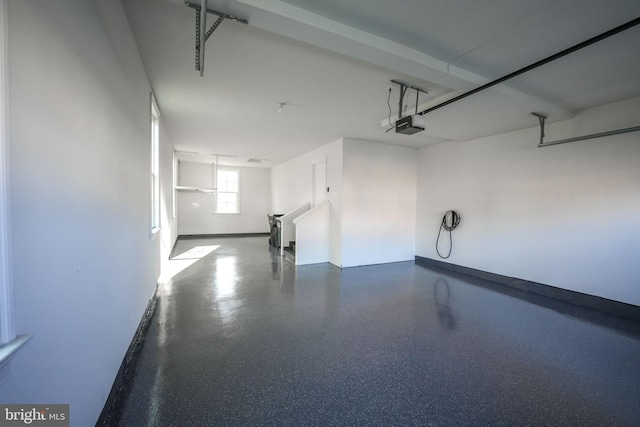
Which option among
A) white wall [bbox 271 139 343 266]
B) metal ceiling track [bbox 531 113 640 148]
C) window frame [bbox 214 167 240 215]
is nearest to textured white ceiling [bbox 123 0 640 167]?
metal ceiling track [bbox 531 113 640 148]

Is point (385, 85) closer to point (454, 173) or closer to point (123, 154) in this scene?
point (123, 154)

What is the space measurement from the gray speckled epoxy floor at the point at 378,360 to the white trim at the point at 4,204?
1.27 metres

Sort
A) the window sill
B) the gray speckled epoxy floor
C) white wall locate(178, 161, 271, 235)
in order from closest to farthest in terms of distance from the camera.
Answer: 1. the window sill
2. the gray speckled epoxy floor
3. white wall locate(178, 161, 271, 235)

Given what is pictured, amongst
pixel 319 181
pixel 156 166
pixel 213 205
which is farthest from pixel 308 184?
pixel 213 205

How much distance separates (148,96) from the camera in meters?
3.02

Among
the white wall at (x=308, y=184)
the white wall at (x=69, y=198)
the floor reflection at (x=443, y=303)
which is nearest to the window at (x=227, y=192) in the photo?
the white wall at (x=308, y=184)

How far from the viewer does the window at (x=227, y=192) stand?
9859mm

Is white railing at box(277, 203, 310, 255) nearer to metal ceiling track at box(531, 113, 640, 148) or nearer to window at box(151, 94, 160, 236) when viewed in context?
window at box(151, 94, 160, 236)

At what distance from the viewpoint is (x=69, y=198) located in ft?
3.86

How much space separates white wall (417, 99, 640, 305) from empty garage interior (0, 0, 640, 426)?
1.0 inches

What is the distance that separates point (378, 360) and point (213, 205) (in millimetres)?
9010

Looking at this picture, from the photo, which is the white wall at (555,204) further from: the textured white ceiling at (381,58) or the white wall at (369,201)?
the white wall at (369,201)

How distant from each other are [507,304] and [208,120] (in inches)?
221

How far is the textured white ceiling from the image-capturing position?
1.84 metres
